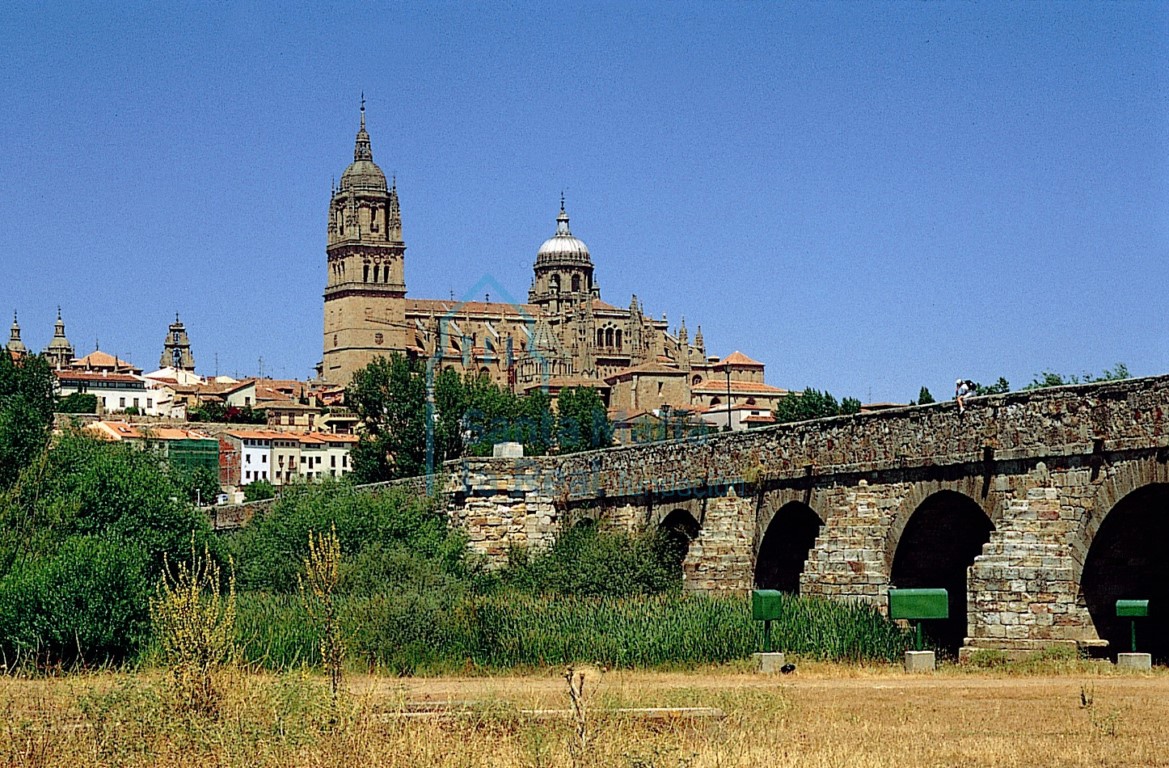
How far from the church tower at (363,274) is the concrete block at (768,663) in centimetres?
14428

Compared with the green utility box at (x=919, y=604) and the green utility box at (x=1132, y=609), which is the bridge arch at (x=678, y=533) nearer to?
the green utility box at (x=919, y=604)

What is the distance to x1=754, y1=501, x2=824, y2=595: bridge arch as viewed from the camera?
1180 inches

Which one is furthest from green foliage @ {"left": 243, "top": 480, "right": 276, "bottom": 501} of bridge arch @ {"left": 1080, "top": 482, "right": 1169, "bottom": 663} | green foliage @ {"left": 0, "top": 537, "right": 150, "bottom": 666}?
bridge arch @ {"left": 1080, "top": 482, "right": 1169, "bottom": 663}

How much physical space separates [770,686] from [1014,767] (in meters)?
5.83

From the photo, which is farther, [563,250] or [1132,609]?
[563,250]

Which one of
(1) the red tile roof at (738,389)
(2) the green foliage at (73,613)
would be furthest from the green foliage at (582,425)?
(2) the green foliage at (73,613)

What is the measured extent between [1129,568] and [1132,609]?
6.57 ft

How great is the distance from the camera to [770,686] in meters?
19.0

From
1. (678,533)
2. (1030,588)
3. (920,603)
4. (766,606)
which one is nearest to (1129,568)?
(1030,588)

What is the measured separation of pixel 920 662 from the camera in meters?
21.0

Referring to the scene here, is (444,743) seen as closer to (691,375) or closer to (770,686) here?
(770,686)

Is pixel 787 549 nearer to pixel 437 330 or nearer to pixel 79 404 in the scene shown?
pixel 79 404

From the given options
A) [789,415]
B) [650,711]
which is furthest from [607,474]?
[789,415]

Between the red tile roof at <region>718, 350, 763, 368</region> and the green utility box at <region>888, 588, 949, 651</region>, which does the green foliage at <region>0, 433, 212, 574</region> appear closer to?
the green utility box at <region>888, 588, 949, 651</region>
